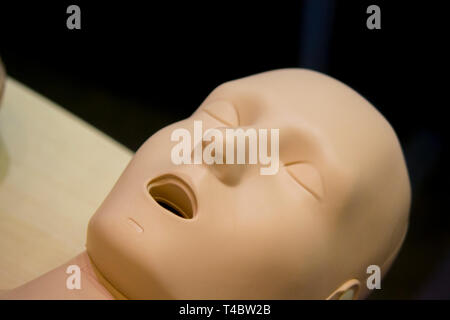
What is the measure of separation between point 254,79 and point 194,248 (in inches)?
16.5

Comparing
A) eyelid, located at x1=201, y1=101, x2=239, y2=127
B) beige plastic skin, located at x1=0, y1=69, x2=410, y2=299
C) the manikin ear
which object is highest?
eyelid, located at x1=201, y1=101, x2=239, y2=127

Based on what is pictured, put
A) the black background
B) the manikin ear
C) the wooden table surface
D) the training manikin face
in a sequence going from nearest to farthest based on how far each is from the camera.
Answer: the training manikin face
the manikin ear
the wooden table surface
the black background

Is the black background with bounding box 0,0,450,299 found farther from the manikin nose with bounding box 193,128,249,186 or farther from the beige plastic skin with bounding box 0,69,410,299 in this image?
the manikin nose with bounding box 193,128,249,186

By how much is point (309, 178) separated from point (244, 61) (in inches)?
37.4

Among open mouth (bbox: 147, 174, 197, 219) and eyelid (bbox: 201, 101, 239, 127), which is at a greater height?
eyelid (bbox: 201, 101, 239, 127)

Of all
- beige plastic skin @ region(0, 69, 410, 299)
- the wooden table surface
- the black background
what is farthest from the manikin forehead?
the wooden table surface

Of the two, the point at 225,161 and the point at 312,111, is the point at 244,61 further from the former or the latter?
the point at 225,161

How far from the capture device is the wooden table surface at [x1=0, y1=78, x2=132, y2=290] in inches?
66.4

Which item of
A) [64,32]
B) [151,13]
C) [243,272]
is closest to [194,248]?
[243,272]

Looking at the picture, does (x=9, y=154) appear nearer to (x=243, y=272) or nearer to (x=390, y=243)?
(x=243, y=272)

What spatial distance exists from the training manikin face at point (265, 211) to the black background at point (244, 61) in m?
0.55

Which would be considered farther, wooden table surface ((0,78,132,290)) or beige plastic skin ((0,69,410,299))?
wooden table surface ((0,78,132,290))

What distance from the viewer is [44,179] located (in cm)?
188

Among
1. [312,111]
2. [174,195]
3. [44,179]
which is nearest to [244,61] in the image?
[44,179]
